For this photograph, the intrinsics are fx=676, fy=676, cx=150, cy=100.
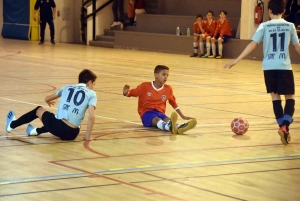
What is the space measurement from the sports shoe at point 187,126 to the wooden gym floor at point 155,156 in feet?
0.34

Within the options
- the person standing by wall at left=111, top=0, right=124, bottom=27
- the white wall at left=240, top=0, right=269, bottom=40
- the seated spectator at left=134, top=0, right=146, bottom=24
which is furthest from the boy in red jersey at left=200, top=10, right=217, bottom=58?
the person standing by wall at left=111, top=0, right=124, bottom=27

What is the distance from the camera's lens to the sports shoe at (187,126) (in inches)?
309

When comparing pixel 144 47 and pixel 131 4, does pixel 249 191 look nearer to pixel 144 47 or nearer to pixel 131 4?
pixel 144 47

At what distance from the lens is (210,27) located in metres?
22.0

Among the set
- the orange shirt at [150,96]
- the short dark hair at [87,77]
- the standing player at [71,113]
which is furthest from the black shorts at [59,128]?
the orange shirt at [150,96]

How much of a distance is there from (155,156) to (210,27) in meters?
15.6

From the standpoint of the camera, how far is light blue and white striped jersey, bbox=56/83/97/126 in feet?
24.2

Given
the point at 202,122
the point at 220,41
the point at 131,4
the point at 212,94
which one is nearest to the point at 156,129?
the point at 202,122

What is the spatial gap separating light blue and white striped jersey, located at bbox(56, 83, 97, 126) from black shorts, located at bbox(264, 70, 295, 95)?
199 centimetres

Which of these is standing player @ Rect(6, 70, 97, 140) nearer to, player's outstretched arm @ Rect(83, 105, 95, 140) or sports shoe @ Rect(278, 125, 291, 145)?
player's outstretched arm @ Rect(83, 105, 95, 140)

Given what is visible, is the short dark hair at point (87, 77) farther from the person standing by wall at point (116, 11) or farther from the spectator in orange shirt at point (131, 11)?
the person standing by wall at point (116, 11)

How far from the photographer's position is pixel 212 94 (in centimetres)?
1212

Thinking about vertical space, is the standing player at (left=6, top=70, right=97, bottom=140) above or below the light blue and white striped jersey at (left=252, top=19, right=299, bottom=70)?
below

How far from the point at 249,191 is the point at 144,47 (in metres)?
19.6
